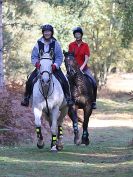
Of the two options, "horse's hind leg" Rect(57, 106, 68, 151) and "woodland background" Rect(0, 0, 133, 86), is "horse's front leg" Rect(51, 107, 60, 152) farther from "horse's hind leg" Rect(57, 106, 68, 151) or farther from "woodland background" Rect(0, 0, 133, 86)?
"woodland background" Rect(0, 0, 133, 86)

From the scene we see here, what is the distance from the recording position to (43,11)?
148ft

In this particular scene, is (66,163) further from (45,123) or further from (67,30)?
(67,30)

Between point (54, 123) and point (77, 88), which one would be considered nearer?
point (54, 123)

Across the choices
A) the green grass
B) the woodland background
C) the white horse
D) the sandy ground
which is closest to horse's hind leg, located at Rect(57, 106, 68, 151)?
the green grass

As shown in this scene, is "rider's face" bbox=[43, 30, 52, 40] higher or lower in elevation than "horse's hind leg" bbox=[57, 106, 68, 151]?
higher

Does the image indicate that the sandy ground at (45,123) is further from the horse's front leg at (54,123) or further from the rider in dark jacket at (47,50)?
the rider in dark jacket at (47,50)

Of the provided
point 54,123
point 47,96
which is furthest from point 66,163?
point 47,96

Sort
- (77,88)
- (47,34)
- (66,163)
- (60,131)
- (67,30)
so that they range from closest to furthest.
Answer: (66,163)
(47,34)
(60,131)
(77,88)
(67,30)

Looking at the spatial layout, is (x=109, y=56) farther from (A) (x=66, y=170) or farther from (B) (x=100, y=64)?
(A) (x=66, y=170)

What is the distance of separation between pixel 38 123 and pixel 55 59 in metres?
1.57

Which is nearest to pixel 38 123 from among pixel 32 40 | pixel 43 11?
pixel 43 11

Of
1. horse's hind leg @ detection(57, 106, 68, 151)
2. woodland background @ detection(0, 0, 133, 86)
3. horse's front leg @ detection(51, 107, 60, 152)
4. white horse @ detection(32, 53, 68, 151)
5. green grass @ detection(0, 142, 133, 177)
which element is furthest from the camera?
woodland background @ detection(0, 0, 133, 86)

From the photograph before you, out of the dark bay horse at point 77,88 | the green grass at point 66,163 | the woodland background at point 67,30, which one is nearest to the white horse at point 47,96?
the green grass at point 66,163

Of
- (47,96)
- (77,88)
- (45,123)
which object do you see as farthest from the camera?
(45,123)
